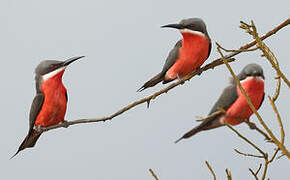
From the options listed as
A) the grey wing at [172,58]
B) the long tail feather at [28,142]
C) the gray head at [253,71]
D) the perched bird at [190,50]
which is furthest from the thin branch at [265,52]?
the long tail feather at [28,142]

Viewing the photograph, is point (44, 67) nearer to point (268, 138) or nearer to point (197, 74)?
point (197, 74)

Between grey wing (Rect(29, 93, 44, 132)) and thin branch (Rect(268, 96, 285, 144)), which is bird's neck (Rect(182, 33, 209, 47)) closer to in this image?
thin branch (Rect(268, 96, 285, 144))

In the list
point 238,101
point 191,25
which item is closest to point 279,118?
point 238,101

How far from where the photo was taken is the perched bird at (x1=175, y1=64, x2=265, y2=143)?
4.58ft

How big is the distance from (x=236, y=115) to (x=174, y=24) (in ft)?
2.75

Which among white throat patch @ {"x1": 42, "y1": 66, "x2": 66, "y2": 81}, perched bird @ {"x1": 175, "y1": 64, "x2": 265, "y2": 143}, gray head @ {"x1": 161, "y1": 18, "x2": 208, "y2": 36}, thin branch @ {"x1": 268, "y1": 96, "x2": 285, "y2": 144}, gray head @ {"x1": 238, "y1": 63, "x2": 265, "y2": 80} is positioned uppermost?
white throat patch @ {"x1": 42, "y1": 66, "x2": 66, "y2": 81}

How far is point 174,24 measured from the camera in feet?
6.97

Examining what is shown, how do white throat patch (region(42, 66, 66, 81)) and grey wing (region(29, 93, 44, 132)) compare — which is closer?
white throat patch (region(42, 66, 66, 81))

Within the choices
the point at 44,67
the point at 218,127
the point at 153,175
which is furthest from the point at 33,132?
the point at 218,127

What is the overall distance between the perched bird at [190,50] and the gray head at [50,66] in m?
0.59

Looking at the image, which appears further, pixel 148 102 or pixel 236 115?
pixel 148 102

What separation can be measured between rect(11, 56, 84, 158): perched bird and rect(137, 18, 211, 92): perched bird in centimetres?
→ 66

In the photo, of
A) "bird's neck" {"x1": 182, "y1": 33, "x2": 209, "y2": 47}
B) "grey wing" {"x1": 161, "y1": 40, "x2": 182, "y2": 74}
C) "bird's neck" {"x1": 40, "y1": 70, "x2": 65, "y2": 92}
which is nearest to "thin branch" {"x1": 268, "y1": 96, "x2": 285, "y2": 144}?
"bird's neck" {"x1": 182, "y1": 33, "x2": 209, "y2": 47}

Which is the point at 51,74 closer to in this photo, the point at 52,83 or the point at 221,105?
the point at 52,83
